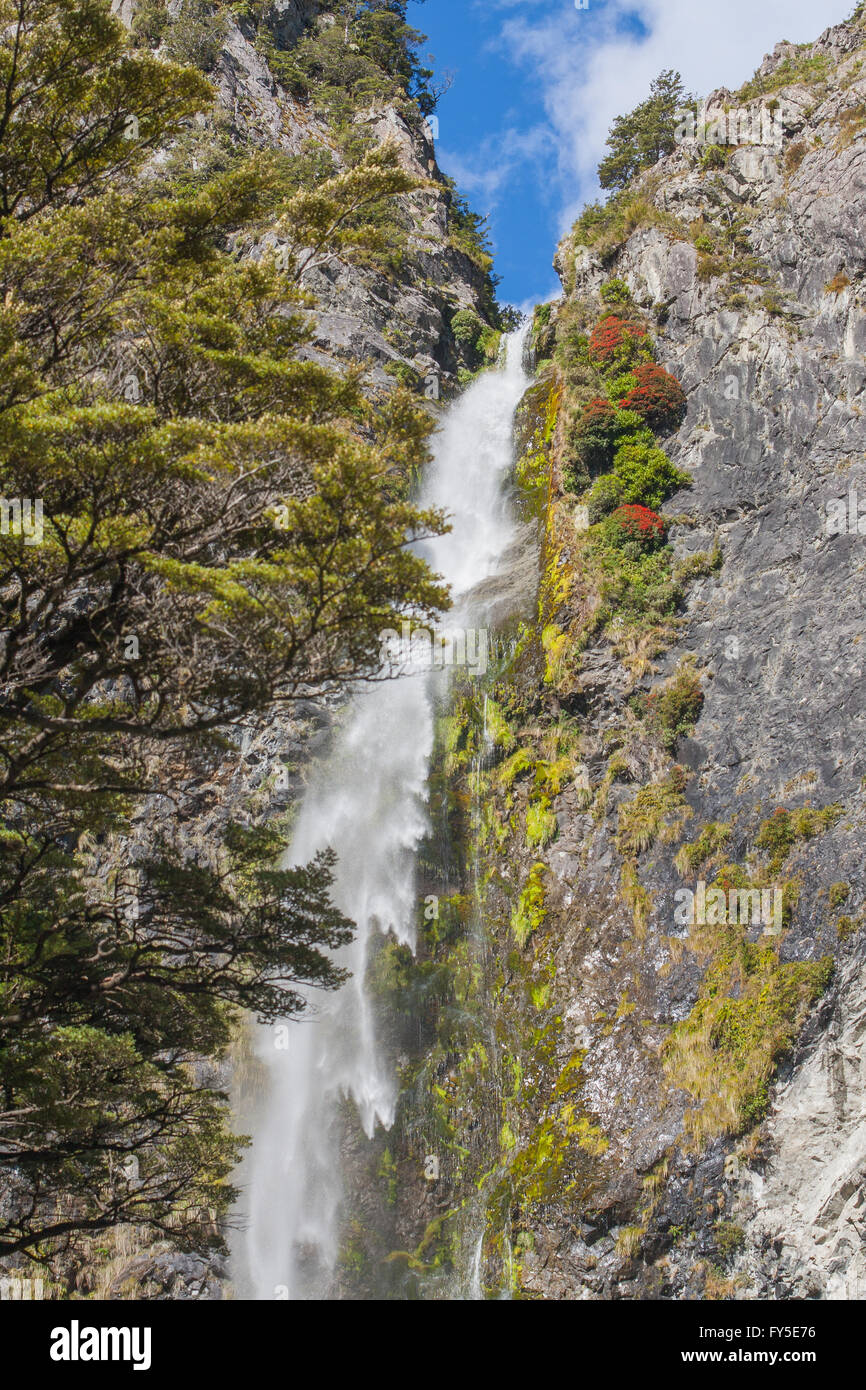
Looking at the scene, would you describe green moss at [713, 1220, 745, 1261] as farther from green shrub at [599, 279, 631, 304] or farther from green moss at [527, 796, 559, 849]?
green shrub at [599, 279, 631, 304]

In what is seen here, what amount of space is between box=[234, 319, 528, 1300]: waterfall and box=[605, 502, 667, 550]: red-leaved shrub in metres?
3.97

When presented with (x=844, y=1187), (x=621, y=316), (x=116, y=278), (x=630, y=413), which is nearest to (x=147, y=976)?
(x=116, y=278)

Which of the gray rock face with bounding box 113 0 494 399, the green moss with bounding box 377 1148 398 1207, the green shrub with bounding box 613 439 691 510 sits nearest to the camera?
the green moss with bounding box 377 1148 398 1207

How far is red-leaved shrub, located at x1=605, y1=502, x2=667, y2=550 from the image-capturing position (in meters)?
22.8

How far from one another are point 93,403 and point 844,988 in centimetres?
1232

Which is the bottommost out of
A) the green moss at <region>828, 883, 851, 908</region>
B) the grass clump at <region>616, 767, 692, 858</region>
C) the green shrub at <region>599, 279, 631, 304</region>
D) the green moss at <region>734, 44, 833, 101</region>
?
the green moss at <region>828, 883, 851, 908</region>

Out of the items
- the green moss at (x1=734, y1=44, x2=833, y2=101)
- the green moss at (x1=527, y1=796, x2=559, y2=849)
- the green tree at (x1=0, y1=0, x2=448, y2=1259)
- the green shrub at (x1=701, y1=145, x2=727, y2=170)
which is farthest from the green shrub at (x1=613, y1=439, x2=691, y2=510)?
the green moss at (x1=734, y1=44, x2=833, y2=101)

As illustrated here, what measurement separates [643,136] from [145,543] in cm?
3620

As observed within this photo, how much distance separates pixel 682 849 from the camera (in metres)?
17.8

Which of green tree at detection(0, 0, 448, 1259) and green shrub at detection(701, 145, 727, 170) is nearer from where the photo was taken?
green tree at detection(0, 0, 448, 1259)

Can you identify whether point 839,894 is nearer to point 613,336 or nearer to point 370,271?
point 613,336

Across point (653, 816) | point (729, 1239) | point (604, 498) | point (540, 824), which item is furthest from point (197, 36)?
point (729, 1239)

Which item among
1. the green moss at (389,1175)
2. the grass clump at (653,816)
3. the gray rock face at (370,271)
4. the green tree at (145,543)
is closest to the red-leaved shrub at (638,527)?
the grass clump at (653,816)
